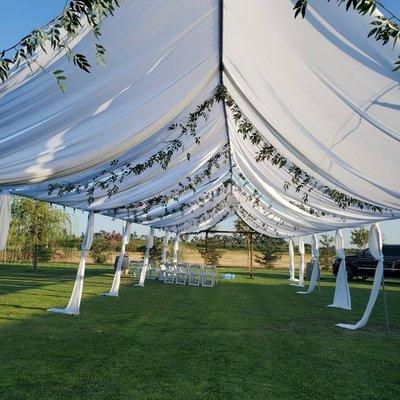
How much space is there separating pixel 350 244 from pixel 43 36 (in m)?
31.2

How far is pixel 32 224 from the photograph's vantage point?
1864cm

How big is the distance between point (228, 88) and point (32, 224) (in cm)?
1568

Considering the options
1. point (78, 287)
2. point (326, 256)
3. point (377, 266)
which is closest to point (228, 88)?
point (377, 266)

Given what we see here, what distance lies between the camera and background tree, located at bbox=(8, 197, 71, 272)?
1841 cm

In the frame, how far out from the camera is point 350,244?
102 ft

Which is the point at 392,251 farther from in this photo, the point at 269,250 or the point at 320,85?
the point at 320,85

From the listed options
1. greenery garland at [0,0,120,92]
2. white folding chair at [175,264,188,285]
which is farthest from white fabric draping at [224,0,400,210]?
white folding chair at [175,264,188,285]

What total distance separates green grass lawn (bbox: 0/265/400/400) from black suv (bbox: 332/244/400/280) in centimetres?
1058

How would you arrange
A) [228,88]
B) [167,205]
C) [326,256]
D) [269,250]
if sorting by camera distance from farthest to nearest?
[269,250], [326,256], [167,205], [228,88]

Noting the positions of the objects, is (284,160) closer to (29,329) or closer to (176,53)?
(176,53)

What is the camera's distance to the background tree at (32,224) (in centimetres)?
1841

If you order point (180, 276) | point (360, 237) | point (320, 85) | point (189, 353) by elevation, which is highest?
point (360, 237)

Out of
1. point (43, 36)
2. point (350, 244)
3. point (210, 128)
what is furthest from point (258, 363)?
point (350, 244)

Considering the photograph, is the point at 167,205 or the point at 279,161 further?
the point at 167,205
